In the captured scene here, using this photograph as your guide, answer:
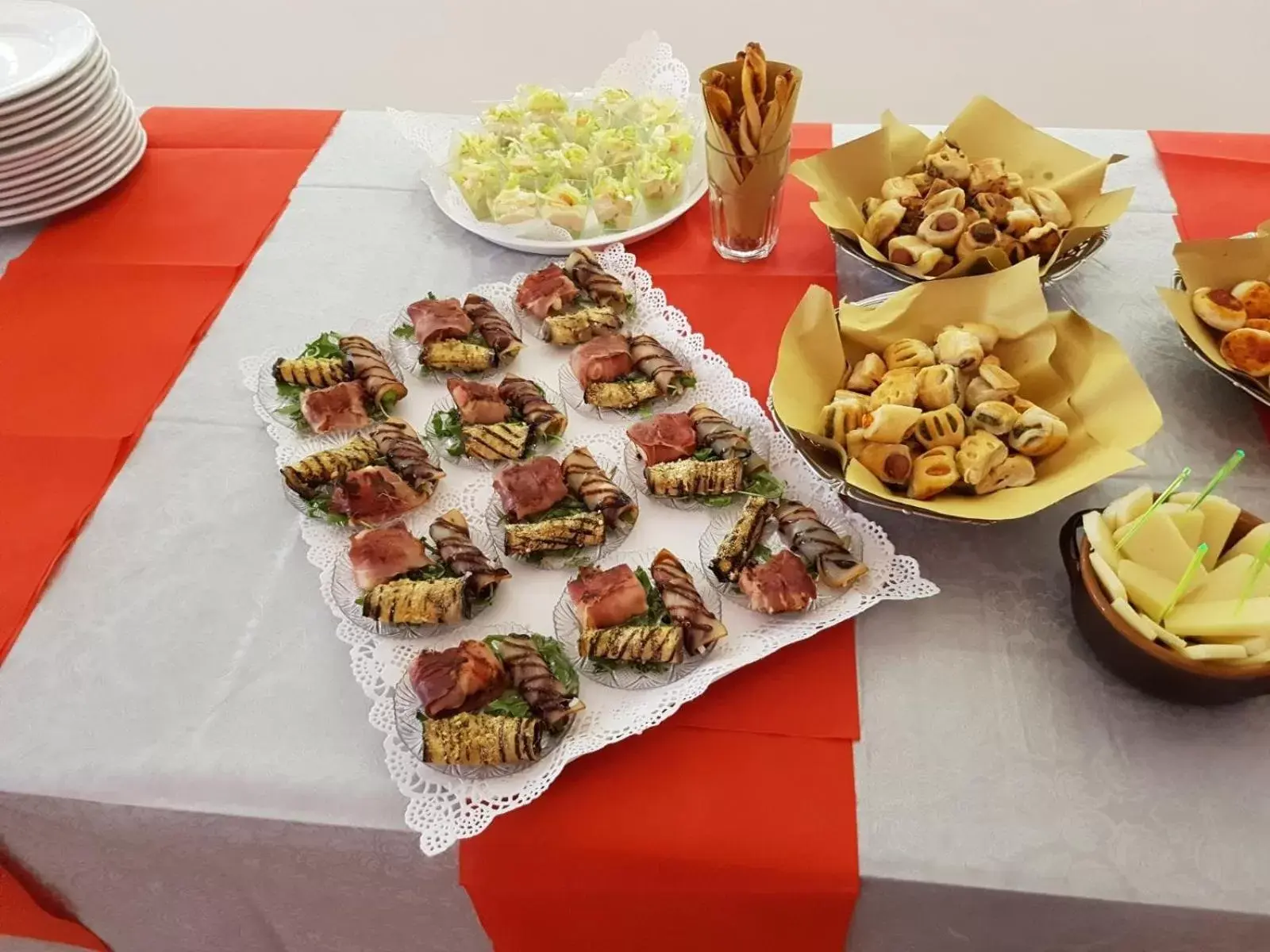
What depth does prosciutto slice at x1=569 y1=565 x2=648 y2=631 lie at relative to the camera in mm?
998

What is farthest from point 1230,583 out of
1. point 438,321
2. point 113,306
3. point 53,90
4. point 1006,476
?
point 53,90

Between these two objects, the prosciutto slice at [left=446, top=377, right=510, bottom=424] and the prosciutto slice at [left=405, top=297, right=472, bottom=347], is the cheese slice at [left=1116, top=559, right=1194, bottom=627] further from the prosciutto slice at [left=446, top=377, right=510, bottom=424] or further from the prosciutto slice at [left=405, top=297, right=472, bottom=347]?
the prosciutto slice at [left=405, top=297, right=472, bottom=347]

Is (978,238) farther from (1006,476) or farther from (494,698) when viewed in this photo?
(494,698)

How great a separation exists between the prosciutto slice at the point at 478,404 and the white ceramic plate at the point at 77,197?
90 cm

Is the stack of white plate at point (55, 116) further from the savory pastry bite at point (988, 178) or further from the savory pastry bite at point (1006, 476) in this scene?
the savory pastry bite at point (1006, 476)

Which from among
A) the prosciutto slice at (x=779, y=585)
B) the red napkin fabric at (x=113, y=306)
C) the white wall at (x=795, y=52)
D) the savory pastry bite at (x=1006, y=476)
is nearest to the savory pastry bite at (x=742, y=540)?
the prosciutto slice at (x=779, y=585)

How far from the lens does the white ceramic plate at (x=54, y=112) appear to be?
154 cm

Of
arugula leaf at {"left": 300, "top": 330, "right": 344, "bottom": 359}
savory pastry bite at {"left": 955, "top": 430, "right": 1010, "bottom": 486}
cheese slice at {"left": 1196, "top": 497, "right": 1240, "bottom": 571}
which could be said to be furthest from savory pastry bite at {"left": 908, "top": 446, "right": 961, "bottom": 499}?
arugula leaf at {"left": 300, "top": 330, "right": 344, "bottom": 359}

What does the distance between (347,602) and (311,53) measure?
329 cm

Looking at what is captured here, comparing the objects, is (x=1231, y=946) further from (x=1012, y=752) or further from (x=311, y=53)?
(x=311, y=53)

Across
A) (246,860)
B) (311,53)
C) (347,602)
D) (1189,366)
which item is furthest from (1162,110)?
(246,860)

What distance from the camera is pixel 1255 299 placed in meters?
1.19

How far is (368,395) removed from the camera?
4.24ft

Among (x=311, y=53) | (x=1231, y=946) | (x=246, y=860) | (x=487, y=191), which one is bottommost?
(x=311, y=53)
